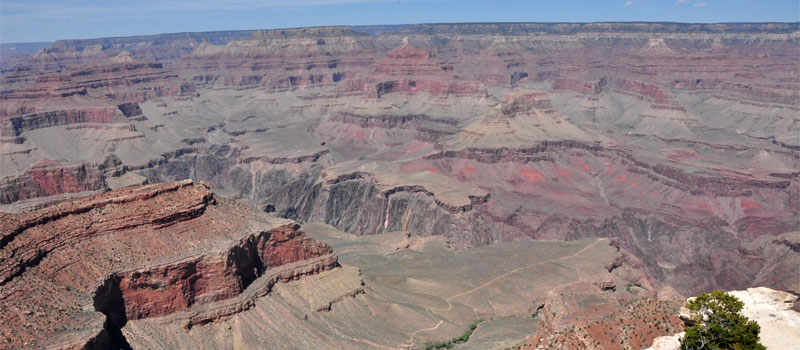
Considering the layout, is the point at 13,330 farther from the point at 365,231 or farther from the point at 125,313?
the point at 365,231

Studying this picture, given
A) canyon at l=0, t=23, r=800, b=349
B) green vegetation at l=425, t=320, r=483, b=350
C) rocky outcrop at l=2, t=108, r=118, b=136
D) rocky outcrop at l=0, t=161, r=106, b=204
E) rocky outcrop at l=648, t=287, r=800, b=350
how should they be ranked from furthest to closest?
1. rocky outcrop at l=2, t=108, r=118, b=136
2. rocky outcrop at l=0, t=161, r=106, b=204
3. green vegetation at l=425, t=320, r=483, b=350
4. canyon at l=0, t=23, r=800, b=349
5. rocky outcrop at l=648, t=287, r=800, b=350

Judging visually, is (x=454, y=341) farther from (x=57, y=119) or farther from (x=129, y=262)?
(x=57, y=119)

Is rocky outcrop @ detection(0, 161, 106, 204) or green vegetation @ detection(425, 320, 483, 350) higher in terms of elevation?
rocky outcrop @ detection(0, 161, 106, 204)

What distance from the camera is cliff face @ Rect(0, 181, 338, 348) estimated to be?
149 ft

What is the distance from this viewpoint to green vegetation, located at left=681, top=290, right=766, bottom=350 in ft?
111

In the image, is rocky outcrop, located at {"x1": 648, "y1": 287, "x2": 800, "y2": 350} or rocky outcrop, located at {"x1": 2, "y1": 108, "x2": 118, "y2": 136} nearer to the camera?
rocky outcrop, located at {"x1": 648, "y1": 287, "x2": 800, "y2": 350}

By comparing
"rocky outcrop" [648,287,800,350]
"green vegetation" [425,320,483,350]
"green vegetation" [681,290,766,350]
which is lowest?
"green vegetation" [425,320,483,350]

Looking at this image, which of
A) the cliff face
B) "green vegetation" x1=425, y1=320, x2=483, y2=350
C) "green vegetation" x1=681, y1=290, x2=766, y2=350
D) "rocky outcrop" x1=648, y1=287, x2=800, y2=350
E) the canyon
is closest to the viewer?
"green vegetation" x1=681, y1=290, x2=766, y2=350

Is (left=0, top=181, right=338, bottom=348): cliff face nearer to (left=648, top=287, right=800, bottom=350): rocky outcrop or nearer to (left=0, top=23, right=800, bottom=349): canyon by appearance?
(left=0, top=23, right=800, bottom=349): canyon

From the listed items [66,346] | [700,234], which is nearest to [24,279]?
[66,346]

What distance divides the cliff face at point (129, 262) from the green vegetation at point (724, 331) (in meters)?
39.4

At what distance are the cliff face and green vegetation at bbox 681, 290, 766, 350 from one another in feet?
129

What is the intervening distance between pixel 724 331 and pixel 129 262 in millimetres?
Result: 46296

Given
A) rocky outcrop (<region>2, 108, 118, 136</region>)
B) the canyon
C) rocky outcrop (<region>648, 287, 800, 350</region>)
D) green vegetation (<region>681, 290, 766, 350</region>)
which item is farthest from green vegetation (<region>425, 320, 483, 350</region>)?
rocky outcrop (<region>2, 108, 118, 136</region>)
